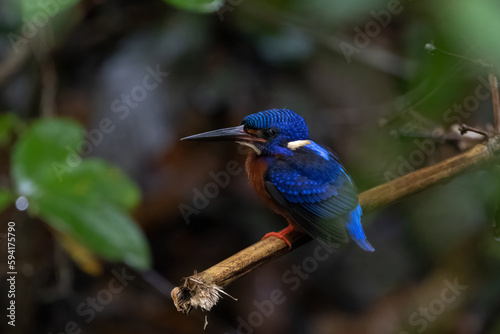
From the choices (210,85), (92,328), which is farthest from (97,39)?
(92,328)

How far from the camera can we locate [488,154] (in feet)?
7.09

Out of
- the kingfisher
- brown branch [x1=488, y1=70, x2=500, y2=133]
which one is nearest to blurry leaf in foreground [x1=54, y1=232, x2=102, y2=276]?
the kingfisher

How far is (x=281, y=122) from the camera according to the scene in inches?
78.6

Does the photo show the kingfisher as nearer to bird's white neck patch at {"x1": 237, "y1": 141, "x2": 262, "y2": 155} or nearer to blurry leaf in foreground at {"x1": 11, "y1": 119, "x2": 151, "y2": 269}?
bird's white neck patch at {"x1": 237, "y1": 141, "x2": 262, "y2": 155}

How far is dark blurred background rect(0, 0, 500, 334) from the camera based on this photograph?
3.10 meters

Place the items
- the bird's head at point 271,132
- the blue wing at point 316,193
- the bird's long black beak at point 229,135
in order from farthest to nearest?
the blue wing at point 316,193, the bird's head at point 271,132, the bird's long black beak at point 229,135

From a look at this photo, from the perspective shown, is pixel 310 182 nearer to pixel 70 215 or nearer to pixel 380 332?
pixel 70 215

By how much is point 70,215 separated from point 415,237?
2.45 metres

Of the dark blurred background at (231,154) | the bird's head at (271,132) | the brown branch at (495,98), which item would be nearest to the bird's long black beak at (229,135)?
the bird's head at (271,132)

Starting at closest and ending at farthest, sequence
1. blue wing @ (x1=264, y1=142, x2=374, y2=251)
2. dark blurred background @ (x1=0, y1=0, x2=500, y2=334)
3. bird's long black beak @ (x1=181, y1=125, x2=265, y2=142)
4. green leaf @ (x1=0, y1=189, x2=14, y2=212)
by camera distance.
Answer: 1. green leaf @ (x1=0, y1=189, x2=14, y2=212)
2. bird's long black beak @ (x1=181, y1=125, x2=265, y2=142)
3. blue wing @ (x1=264, y1=142, x2=374, y2=251)
4. dark blurred background @ (x1=0, y1=0, x2=500, y2=334)

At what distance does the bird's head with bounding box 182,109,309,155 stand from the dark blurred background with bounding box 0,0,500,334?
0.95 metres

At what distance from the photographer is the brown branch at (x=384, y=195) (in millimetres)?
1593

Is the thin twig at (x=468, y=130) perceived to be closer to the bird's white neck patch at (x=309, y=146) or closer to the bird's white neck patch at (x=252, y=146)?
the bird's white neck patch at (x=309, y=146)

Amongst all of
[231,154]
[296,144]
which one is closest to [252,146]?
[296,144]
